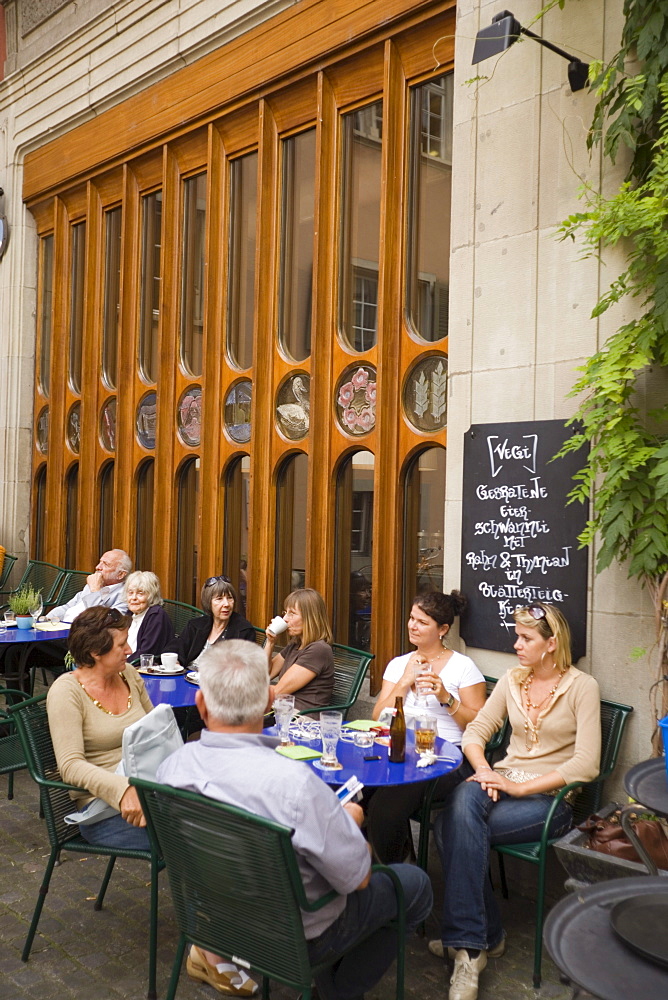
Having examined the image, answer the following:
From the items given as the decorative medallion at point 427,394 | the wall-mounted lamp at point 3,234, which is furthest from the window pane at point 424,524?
the wall-mounted lamp at point 3,234

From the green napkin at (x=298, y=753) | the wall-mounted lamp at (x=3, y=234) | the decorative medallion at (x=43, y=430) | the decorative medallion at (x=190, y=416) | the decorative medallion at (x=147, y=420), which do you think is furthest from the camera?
the wall-mounted lamp at (x=3, y=234)

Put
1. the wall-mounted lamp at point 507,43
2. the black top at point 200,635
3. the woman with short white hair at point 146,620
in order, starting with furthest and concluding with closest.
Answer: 1. the woman with short white hair at point 146,620
2. the black top at point 200,635
3. the wall-mounted lamp at point 507,43

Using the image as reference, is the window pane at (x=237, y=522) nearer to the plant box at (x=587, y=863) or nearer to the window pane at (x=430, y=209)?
the window pane at (x=430, y=209)

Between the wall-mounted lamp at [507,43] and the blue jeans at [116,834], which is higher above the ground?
the wall-mounted lamp at [507,43]

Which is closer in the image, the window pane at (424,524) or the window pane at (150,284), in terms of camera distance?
the window pane at (424,524)

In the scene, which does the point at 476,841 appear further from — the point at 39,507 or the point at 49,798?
the point at 39,507

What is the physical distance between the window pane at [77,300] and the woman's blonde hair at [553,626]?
6.67 meters

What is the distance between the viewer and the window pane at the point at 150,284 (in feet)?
28.0

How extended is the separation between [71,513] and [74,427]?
894mm

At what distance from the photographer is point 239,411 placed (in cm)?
741

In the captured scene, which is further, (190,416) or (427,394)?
(190,416)

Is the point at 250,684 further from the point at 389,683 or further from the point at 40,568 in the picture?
the point at 40,568

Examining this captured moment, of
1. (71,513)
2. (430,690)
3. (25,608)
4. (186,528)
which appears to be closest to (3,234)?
(71,513)

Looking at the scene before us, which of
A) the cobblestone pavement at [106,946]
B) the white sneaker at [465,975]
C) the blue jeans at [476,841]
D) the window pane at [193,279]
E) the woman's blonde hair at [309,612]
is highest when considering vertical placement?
the window pane at [193,279]
